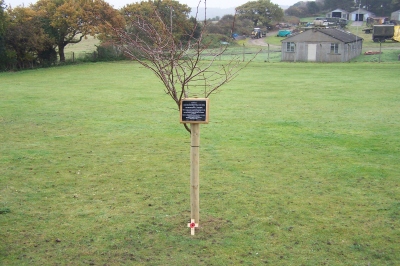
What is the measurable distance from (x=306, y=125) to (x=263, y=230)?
319 inches

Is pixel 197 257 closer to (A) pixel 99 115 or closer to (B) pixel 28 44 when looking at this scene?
(A) pixel 99 115

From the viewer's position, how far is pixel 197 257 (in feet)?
20.7

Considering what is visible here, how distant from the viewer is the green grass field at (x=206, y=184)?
657 cm

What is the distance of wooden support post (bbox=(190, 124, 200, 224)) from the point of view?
6992 millimetres

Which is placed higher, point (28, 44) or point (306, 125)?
point (28, 44)

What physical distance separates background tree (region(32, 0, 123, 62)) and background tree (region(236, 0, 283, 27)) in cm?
3999

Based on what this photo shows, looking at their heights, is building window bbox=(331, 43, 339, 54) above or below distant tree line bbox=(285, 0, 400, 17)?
below

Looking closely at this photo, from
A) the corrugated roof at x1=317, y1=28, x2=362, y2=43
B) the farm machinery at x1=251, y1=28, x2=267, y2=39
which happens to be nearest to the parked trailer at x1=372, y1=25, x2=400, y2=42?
the corrugated roof at x1=317, y1=28, x2=362, y2=43

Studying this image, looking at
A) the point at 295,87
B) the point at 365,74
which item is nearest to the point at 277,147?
the point at 295,87

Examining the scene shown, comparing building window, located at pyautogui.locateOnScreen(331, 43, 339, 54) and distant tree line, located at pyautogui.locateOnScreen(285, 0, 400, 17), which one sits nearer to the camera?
building window, located at pyautogui.locateOnScreen(331, 43, 339, 54)

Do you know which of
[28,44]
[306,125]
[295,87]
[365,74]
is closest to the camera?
[306,125]

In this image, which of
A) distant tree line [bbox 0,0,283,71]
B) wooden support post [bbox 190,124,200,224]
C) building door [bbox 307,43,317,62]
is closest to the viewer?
wooden support post [bbox 190,124,200,224]

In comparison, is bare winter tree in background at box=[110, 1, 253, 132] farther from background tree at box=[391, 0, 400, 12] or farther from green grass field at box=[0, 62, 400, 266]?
background tree at box=[391, 0, 400, 12]

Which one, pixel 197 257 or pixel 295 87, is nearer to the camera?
pixel 197 257
